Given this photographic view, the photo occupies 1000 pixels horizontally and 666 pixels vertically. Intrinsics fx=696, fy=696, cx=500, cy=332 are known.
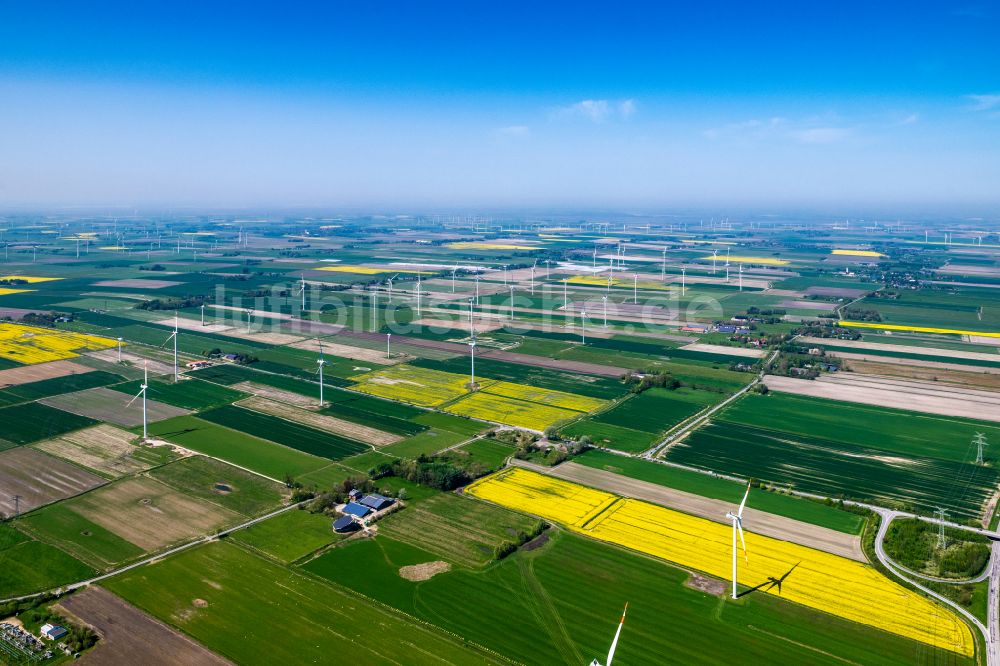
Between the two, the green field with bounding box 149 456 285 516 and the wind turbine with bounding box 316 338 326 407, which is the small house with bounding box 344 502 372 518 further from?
the wind turbine with bounding box 316 338 326 407

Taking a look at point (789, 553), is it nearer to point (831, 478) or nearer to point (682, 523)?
point (682, 523)

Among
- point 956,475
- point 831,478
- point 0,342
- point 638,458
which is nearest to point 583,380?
point 638,458

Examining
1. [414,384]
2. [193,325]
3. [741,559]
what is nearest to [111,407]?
[414,384]

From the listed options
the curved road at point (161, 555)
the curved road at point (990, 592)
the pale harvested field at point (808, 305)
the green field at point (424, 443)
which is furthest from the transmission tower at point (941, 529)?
the pale harvested field at point (808, 305)

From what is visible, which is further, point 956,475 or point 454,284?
point 454,284

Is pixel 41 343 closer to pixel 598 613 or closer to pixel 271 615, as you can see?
pixel 271 615

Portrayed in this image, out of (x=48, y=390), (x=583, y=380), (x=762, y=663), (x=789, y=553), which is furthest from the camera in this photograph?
(x=583, y=380)

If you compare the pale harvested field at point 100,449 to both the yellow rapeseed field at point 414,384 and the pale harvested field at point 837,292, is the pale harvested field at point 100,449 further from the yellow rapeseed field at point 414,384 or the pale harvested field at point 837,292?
the pale harvested field at point 837,292
